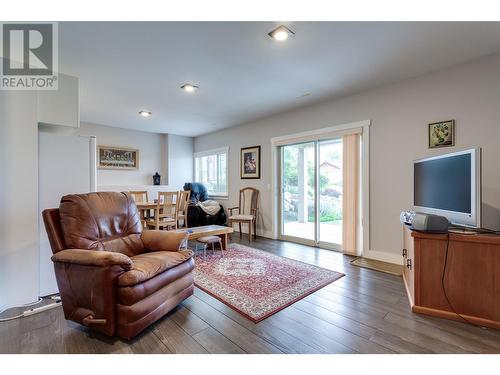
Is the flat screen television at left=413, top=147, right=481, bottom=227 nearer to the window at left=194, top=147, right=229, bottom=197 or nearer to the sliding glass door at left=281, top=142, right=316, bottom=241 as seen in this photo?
the sliding glass door at left=281, top=142, right=316, bottom=241

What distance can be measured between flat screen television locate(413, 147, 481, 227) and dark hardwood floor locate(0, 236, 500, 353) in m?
0.89

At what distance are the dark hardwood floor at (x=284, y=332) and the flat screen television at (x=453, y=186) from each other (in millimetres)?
891

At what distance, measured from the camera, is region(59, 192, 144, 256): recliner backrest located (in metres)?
A: 1.99

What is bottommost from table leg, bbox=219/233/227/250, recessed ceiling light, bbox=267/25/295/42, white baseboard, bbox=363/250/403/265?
white baseboard, bbox=363/250/403/265

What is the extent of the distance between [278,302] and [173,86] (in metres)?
3.01

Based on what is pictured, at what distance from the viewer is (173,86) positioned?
3400mm

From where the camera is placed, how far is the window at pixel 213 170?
626 centimetres

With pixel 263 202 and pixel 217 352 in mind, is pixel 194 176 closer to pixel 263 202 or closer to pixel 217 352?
pixel 263 202

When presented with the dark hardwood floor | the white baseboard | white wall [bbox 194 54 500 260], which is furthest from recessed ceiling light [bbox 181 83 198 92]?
the white baseboard

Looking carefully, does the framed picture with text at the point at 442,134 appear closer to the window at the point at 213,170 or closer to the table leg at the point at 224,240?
the table leg at the point at 224,240

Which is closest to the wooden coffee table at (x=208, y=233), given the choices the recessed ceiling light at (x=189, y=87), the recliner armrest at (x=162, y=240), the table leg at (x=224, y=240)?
the table leg at (x=224, y=240)

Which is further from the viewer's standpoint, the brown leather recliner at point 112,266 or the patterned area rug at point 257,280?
the patterned area rug at point 257,280

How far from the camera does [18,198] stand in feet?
7.46

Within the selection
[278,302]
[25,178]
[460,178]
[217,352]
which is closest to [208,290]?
[278,302]
